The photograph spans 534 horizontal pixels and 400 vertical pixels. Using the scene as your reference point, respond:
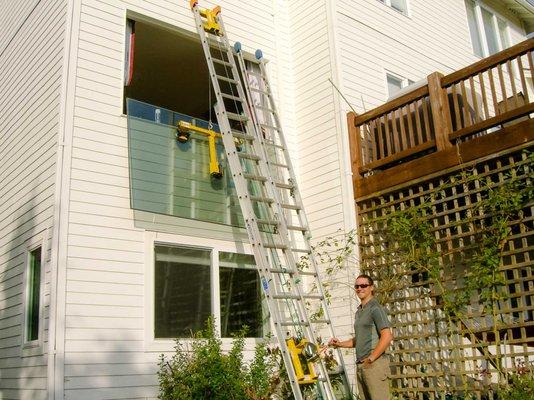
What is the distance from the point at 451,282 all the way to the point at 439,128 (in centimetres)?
195

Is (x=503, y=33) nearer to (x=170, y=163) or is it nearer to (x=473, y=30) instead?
Answer: (x=473, y=30)

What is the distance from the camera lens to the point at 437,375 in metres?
6.56

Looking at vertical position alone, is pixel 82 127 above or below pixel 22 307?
above

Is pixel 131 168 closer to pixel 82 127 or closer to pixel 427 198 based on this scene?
pixel 82 127

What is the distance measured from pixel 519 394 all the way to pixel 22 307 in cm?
574

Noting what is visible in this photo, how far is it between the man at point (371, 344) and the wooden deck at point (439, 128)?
2.31 metres

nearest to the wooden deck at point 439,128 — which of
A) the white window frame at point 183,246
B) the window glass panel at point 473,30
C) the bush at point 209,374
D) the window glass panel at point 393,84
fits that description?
the window glass panel at point 393,84

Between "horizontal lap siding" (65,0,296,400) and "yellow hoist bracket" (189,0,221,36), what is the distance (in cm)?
Result: 92

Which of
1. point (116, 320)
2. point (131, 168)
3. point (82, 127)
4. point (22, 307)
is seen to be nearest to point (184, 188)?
point (131, 168)

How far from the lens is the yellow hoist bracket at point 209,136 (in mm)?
7606

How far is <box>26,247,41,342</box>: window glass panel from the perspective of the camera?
6734 millimetres

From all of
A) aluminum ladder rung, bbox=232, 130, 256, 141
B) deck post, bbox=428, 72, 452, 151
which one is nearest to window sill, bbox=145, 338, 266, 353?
aluminum ladder rung, bbox=232, 130, 256, 141

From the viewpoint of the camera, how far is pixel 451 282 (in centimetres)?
707

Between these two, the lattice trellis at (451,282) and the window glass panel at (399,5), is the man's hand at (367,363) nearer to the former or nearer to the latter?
the lattice trellis at (451,282)
